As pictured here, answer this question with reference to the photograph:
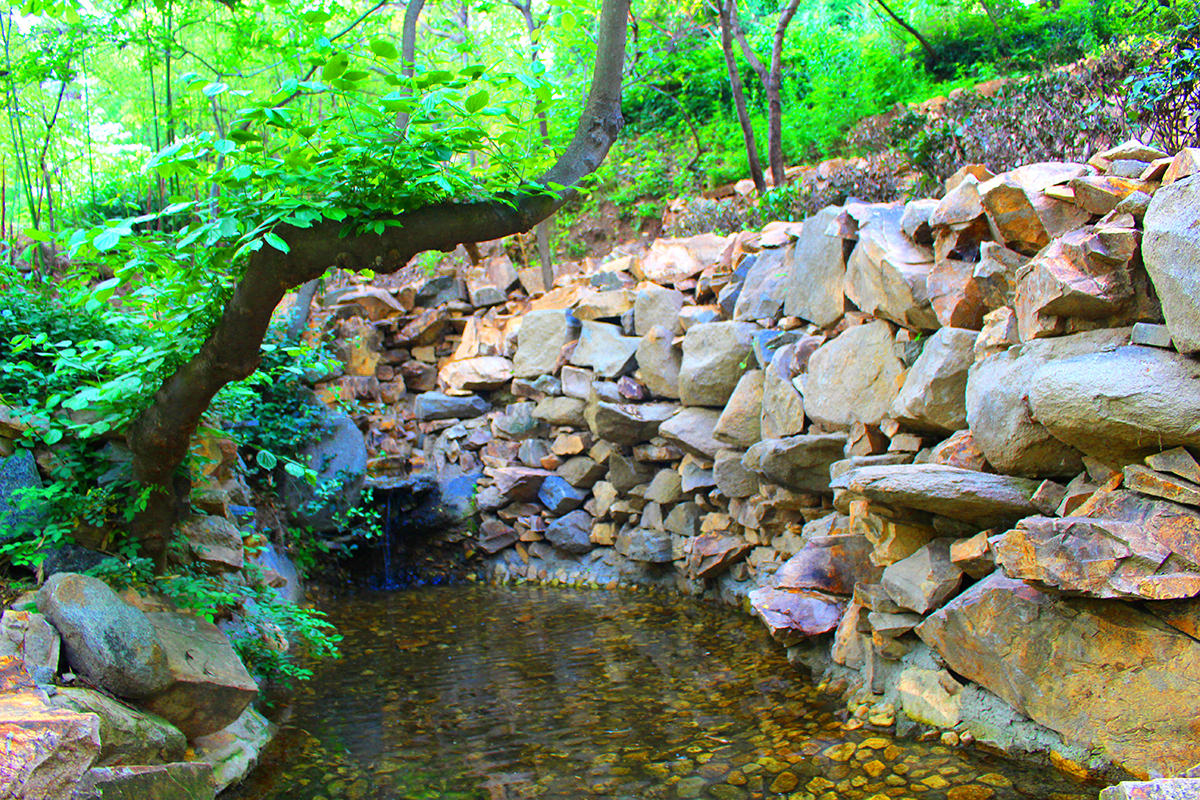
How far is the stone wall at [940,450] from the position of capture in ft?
10.2

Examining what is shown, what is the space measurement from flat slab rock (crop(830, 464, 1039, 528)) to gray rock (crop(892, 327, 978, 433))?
58cm

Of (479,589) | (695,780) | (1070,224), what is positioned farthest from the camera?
(479,589)

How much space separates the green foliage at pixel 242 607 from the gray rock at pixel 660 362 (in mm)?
4264

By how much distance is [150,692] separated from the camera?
10.8 ft

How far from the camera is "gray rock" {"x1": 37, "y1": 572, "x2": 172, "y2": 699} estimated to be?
3.19 metres

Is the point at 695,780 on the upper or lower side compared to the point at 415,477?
lower

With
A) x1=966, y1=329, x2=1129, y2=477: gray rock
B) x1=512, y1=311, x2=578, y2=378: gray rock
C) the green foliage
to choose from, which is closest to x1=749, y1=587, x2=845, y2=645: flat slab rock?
x1=966, y1=329, x2=1129, y2=477: gray rock

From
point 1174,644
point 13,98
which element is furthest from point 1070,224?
point 13,98

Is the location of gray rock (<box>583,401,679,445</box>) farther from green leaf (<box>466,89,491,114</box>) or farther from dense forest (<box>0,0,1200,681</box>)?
green leaf (<box>466,89,491,114</box>)

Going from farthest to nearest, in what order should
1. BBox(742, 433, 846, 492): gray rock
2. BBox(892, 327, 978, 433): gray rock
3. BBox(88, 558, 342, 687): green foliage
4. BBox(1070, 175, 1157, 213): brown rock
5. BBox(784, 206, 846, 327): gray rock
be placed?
BBox(784, 206, 846, 327): gray rock, BBox(742, 433, 846, 492): gray rock, BBox(892, 327, 978, 433): gray rock, BBox(88, 558, 342, 687): green foliage, BBox(1070, 175, 1157, 213): brown rock

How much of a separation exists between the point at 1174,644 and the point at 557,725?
306 cm

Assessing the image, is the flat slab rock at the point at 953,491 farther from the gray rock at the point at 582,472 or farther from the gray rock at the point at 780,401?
the gray rock at the point at 582,472

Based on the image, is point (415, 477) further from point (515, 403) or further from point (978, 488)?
point (978, 488)

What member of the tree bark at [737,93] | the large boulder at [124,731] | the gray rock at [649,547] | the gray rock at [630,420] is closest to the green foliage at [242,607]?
the large boulder at [124,731]
